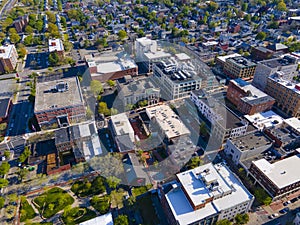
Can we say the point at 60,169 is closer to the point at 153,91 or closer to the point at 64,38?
the point at 153,91

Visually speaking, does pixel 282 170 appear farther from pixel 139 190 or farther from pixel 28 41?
pixel 28 41

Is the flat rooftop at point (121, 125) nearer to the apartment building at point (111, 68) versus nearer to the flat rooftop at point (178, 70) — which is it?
the flat rooftop at point (178, 70)

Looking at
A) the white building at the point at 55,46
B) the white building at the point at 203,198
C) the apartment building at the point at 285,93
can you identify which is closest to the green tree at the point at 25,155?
the white building at the point at 203,198

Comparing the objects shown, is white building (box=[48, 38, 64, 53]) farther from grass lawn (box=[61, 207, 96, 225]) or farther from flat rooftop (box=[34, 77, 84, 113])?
grass lawn (box=[61, 207, 96, 225])

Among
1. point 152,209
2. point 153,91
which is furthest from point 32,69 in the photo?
point 152,209

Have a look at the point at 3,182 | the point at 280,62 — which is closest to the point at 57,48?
the point at 3,182

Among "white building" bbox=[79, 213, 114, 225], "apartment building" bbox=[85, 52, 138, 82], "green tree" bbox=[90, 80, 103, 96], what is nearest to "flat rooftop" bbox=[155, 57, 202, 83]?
"apartment building" bbox=[85, 52, 138, 82]
